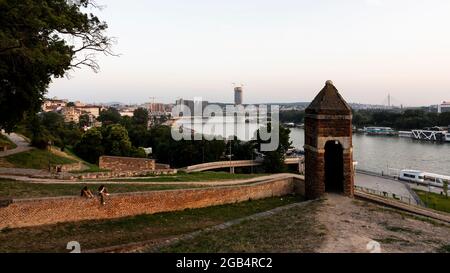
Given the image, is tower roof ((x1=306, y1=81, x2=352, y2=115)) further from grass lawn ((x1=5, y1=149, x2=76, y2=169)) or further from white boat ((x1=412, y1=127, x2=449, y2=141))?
white boat ((x1=412, y1=127, x2=449, y2=141))

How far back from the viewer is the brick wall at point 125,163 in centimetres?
2709

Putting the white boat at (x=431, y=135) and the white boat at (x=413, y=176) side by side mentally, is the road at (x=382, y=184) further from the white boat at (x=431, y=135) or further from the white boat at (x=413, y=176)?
the white boat at (x=431, y=135)

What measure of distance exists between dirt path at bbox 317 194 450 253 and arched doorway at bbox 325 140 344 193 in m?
2.19

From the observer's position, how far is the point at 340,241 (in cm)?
643

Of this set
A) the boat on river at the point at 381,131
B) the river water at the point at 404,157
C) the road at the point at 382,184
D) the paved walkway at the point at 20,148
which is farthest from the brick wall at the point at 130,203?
the boat on river at the point at 381,131

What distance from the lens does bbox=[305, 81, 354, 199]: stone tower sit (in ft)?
35.4

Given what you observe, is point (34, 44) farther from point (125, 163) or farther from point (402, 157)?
point (402, 157)

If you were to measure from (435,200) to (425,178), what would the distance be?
9.01 m

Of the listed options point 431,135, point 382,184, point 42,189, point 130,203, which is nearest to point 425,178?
point 382,184

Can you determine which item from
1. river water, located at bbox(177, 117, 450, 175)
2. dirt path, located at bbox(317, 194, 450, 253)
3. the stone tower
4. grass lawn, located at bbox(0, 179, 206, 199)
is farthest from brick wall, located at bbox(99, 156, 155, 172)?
river water, located at bbox(177, 117, 450, 175)

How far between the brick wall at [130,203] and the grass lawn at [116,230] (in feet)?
0.83
